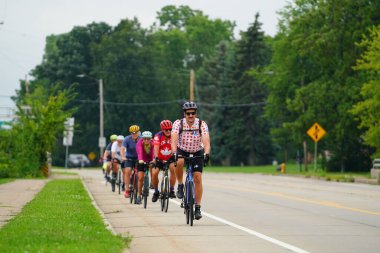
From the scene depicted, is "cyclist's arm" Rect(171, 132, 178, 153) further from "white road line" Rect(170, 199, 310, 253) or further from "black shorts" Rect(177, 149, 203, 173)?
"white road line" Rect(170, 199, 310, 253)

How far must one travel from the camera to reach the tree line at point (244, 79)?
195 ft

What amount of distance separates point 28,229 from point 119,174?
15.2 m

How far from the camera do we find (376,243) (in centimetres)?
1269

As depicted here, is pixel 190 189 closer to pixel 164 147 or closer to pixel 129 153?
pixel 164 147

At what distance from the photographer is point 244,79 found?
91.1 meters

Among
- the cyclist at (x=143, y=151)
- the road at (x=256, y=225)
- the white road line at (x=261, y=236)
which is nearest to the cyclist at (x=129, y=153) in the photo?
the road at (x=256, y=225)

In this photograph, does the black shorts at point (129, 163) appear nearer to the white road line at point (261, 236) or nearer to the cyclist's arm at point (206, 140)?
the white road line at point (261, 236)

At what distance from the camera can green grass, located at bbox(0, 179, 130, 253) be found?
437 inches

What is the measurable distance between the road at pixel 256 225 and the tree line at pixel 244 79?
25.3m

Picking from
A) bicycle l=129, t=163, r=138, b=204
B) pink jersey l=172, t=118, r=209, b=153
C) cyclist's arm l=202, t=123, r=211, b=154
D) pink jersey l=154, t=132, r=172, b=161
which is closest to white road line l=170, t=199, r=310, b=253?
cyclist's arm l=202, t=123, r=211, b=154

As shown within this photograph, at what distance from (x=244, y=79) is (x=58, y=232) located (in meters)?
78.7

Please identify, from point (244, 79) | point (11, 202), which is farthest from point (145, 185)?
point (244, 79)

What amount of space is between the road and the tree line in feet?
83.1

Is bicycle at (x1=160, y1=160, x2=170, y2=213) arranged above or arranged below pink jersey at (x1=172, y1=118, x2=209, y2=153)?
below
